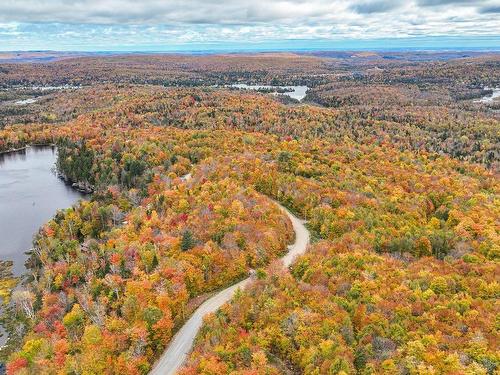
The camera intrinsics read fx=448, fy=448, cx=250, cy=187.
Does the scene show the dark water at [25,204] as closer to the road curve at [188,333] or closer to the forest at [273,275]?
the forest at [273,275]

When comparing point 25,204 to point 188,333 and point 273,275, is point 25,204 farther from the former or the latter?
point 273,275

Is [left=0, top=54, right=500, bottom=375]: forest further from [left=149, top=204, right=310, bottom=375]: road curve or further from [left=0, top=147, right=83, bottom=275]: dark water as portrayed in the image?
[left=0, top=147, right=83, bottom=275]: dark water

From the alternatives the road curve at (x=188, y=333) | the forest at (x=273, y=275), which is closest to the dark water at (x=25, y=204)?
the forest at (x=273, y=275)

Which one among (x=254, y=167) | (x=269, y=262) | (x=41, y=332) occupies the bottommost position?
(x=41, y=332)

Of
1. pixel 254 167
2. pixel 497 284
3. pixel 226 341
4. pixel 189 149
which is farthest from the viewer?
pixel 189 149

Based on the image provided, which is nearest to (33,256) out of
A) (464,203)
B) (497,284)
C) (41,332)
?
(41,332)

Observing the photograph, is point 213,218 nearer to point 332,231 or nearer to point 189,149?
point 332,231

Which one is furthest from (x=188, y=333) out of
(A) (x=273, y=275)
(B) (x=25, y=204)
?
(B) (x=25, y=204)

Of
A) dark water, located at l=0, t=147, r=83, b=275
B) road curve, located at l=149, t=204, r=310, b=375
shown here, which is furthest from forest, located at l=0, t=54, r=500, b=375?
dark water, located at l=0, t=147, r=83, b=275
